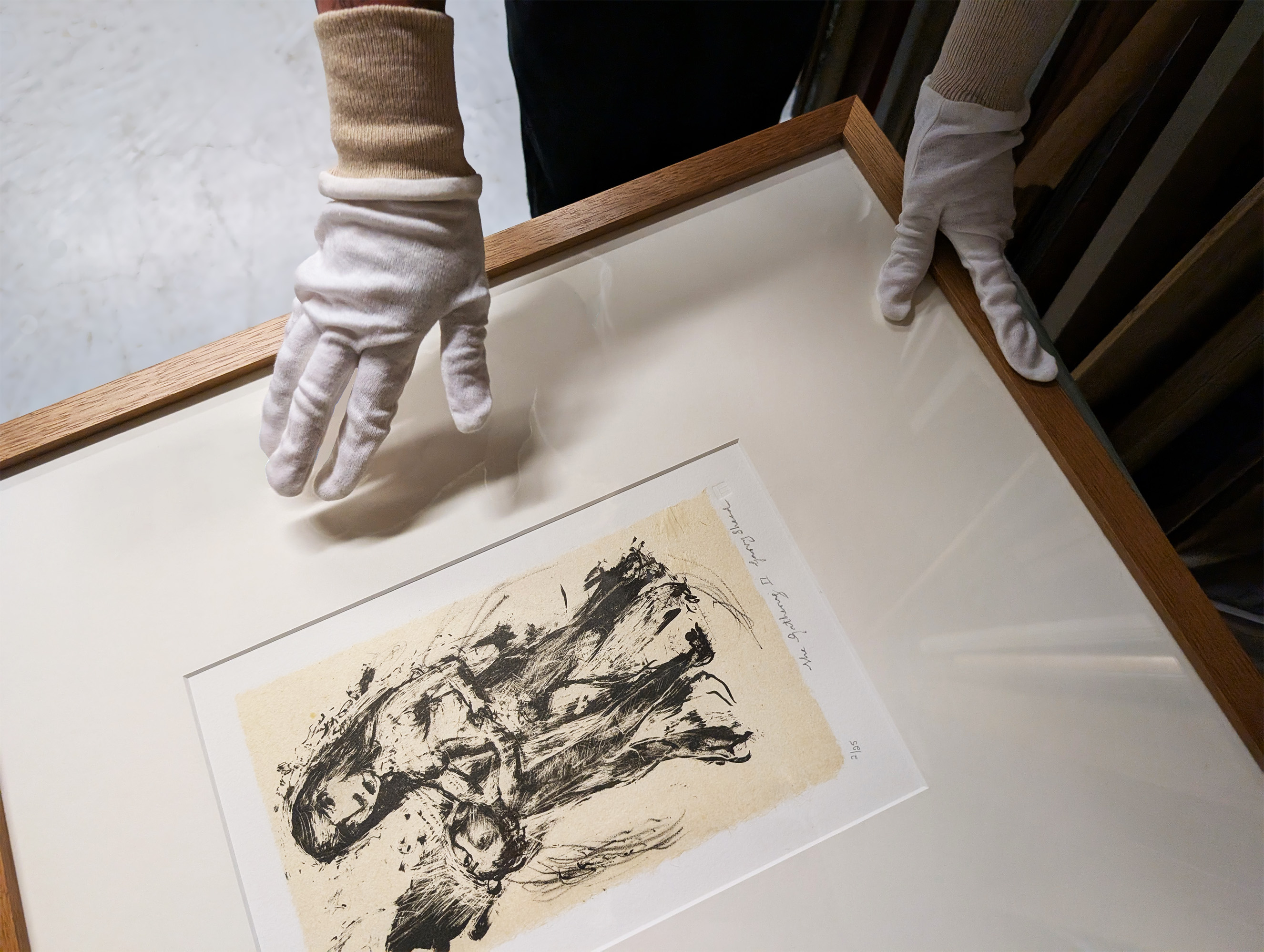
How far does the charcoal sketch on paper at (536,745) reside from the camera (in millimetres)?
659

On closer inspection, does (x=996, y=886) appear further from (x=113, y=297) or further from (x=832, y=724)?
(x=113, y=297)

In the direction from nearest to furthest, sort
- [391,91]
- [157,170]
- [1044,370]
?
[391,91], [1044,370], [157,170]

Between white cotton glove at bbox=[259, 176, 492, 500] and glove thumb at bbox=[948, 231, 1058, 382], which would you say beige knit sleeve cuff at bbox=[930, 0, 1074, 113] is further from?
white cotton glove at bbox=[259, 176, 492, 500]

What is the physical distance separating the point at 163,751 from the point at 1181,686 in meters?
0.93

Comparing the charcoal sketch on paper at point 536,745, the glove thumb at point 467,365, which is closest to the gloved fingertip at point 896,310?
the charcoal sketch on paper at point 536,745

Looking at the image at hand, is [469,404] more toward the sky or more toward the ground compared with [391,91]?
more toward the ground

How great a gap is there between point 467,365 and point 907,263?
486 millimetres

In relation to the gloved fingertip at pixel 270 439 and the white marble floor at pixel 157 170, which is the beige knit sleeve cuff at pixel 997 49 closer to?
the gloved fingertip at pixel 270 439

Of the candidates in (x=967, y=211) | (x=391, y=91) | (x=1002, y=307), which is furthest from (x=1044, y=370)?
(x=391, y=91)

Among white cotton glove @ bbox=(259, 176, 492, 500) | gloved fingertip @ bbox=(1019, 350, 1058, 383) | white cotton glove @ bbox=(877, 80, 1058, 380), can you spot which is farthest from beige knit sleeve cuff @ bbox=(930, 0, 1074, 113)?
white cotton glove @ bbox=(259, 176, 492, 500)

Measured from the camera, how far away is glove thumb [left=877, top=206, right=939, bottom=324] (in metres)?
0.84

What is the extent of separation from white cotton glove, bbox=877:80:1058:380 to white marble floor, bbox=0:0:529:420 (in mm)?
882

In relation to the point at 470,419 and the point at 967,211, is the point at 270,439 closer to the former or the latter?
the point at 470,419

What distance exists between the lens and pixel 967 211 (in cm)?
84
